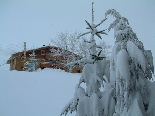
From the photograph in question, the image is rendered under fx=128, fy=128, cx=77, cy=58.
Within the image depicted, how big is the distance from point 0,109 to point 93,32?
6392 millimetres

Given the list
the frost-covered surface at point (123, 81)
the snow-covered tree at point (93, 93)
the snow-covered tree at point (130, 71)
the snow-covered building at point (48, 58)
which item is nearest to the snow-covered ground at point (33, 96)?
the snow-covered tree at point (93, 93)

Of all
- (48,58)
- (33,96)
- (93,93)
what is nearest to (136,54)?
(93,93)

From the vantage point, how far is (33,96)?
7.73 m

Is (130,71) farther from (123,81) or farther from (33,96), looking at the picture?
(33,96)

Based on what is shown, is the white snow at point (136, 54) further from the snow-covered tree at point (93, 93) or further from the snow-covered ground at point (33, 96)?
the snow-covered ground at point (33, 96)

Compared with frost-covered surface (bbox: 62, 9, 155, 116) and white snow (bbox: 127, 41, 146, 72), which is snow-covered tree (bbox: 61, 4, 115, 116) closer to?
frost-covered surface (bbox: 62, 9, 155, 116)

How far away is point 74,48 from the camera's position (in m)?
27.0

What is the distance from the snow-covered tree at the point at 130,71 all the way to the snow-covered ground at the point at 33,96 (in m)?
4.50

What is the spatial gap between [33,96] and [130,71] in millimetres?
6918

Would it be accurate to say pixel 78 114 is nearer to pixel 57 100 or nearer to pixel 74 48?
pixel 57 100

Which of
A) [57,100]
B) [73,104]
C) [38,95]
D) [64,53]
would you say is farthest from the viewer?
[64,53]

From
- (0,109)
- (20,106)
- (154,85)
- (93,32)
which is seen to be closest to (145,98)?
(154,85)

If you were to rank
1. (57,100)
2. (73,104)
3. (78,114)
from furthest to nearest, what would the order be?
(57,100) < (73,104) < (78,114)

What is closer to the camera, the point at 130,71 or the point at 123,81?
the point at 123,81
